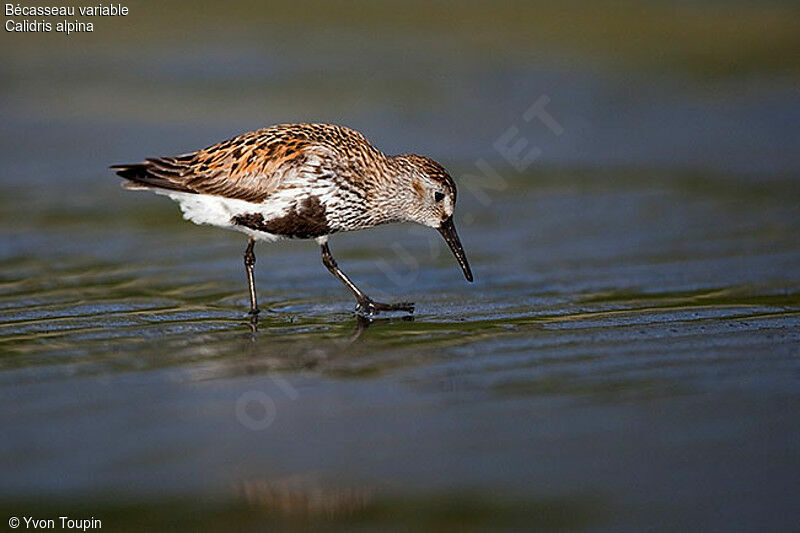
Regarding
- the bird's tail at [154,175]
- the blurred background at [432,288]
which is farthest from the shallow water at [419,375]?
the bird's tail at [154,175]

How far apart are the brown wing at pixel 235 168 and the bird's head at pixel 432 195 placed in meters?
0.85

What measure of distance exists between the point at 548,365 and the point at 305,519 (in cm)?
248

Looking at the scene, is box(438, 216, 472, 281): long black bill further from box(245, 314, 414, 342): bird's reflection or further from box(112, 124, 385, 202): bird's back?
box(245, 314, 414, 342): bird's reflection

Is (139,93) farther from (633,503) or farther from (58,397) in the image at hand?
(633,503)

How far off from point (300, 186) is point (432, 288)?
1489mm

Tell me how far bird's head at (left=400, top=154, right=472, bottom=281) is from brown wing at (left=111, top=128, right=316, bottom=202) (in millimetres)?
853

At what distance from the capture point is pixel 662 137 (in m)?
15.1

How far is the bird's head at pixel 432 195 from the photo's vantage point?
31.0ft

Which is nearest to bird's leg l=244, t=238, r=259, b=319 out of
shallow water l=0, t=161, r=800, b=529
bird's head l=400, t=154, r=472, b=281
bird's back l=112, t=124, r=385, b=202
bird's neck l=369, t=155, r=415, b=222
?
shallow water l=0, t=161, r=800, b=529

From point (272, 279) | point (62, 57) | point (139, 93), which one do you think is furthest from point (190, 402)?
point (62, 57)

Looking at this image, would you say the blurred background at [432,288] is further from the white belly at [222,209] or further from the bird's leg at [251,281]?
the white belly at [222,209]

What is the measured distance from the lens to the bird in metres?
9.02

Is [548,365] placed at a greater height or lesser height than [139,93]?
lesser

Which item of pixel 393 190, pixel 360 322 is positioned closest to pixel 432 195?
pixel 393 190
